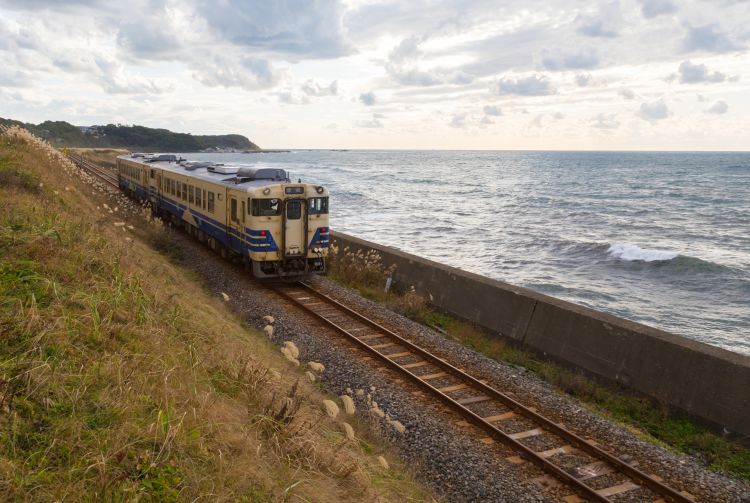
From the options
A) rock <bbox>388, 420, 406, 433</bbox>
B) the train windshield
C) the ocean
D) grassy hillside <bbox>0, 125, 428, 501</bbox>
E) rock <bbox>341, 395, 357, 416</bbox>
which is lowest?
the ocean

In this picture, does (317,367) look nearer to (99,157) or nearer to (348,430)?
(348,430)

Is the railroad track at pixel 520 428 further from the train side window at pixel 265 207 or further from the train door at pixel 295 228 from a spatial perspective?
the train side window at pixel 265 207

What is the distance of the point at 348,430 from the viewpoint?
7.07m

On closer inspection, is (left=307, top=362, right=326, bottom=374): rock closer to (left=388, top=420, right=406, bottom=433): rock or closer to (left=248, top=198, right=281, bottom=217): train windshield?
(left=388, top=420, right=406, bottom=433): rock

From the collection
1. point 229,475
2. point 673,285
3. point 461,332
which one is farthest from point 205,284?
point 673,285

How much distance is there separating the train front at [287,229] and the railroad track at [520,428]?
348cm

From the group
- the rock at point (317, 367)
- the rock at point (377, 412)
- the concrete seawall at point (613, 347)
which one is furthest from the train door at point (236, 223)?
the rock at point (377, 412)

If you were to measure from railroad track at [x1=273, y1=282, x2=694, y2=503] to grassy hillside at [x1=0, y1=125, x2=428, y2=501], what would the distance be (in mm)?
1982

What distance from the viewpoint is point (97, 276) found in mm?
7613

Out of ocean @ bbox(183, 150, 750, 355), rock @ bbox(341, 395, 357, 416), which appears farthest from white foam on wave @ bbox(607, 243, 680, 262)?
rock @ bbox(341, 395, 357, 416)

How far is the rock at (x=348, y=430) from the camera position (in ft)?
22.8

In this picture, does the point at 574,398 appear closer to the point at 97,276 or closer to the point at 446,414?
the point at 446,414

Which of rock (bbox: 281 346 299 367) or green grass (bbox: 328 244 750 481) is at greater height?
rock (bbox: 281 346 299 367)

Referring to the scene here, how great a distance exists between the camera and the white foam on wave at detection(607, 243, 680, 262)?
29172 mm
